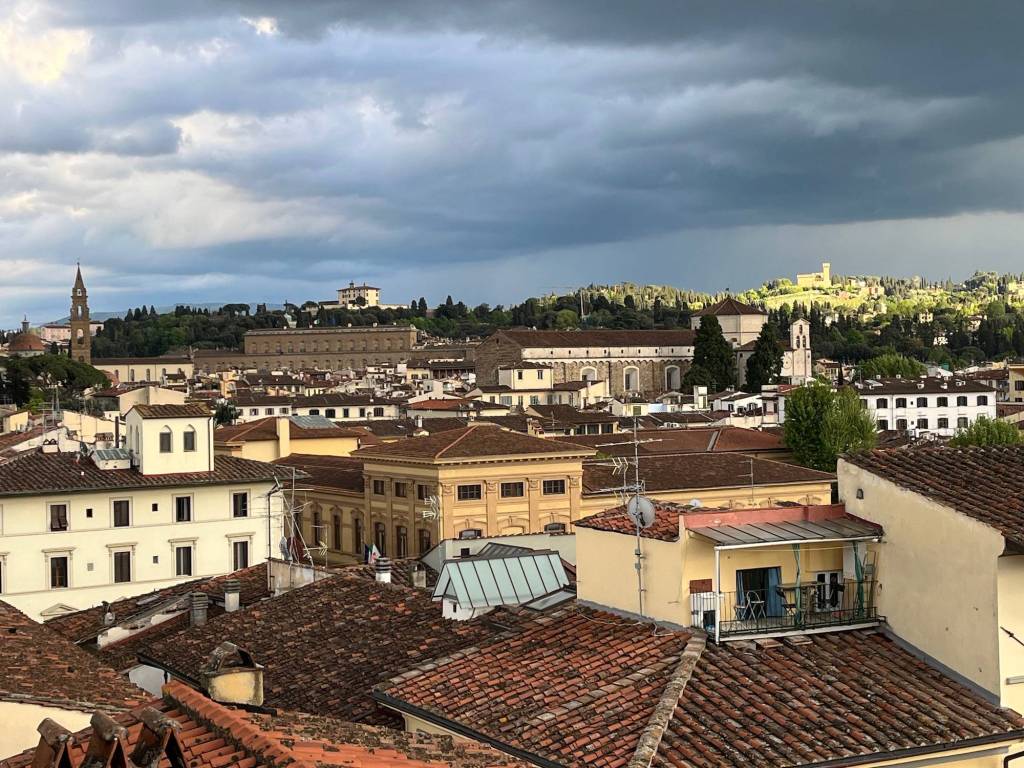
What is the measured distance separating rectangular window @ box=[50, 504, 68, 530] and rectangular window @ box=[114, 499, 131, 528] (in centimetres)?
129

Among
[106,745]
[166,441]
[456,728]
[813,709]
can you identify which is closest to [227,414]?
[166,441]

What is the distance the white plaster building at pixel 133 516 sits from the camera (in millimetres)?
34781

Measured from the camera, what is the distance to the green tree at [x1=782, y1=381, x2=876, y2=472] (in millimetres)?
71694

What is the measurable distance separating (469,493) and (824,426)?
32.4 meters

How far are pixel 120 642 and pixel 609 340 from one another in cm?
12791

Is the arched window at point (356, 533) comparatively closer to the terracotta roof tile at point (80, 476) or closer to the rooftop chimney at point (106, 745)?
the terracotta roof tile at point (80, 476)

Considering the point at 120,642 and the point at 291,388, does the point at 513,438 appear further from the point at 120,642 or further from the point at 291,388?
the point at 291,388

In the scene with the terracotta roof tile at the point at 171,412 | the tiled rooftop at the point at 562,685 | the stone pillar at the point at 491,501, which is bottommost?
the stone pillar at the point at 491,501

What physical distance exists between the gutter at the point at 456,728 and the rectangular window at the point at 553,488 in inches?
1380

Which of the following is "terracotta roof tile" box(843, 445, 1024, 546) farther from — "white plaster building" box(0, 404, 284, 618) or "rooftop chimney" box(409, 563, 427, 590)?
"white plaster building" box(0, 404, 284, 618)

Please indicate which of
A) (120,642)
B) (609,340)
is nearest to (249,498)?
(120,642)

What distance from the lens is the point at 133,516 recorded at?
119 feet

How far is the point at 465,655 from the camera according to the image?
46.3 ft

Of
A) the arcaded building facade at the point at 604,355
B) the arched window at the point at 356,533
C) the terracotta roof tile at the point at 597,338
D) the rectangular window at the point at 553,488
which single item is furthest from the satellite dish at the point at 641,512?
the terracotta roof tile at the point at 597,338
